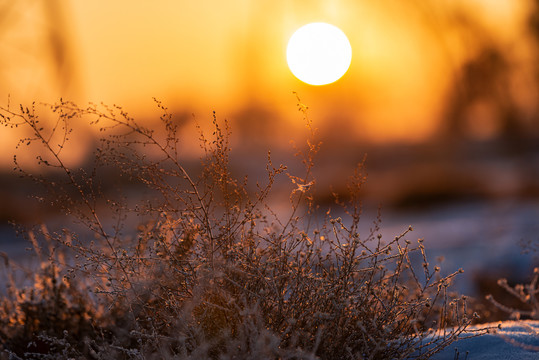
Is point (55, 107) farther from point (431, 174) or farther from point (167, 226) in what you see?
point (431, 174)

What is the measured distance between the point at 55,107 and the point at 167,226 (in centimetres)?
69

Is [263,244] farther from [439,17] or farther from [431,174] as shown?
[431,174]

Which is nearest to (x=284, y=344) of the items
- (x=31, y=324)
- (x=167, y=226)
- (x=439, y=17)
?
(x=167, y=226)

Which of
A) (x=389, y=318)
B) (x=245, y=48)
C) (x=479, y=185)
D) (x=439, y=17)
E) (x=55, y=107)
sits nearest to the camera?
(x=55, y=107)

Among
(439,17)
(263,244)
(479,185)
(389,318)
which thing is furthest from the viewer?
(479,185)

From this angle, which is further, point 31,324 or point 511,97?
point 511,97

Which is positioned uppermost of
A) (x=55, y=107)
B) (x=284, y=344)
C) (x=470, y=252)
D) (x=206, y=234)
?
(x=470, y=252)

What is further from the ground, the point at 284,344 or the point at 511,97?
the point at 511,97

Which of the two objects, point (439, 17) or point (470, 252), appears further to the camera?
point (439, 17)

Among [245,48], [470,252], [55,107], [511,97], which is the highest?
[245,48]

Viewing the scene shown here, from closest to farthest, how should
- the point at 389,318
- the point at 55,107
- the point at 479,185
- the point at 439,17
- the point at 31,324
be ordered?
the point at 55,107 → the point at 389,318 → the point at 31,324 → the point at 439,17 → the point at 479,185

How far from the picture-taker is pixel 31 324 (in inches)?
150

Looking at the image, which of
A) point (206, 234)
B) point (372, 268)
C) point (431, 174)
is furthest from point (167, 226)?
point (431, 174)

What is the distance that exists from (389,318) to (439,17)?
12.0 meters
